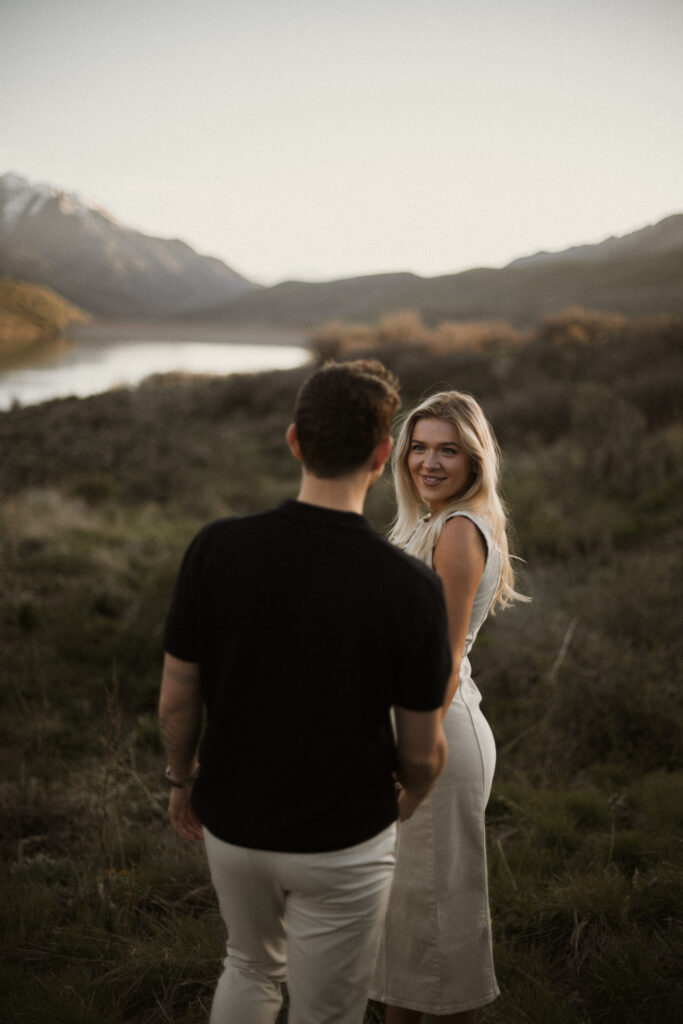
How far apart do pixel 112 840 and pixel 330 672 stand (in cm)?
279

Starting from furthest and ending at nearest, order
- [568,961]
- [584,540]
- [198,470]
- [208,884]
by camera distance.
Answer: [198,470] → [584,540] → [208,884] → [568,961]

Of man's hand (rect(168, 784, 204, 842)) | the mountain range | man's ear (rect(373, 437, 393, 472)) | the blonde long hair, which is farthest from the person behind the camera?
the mountain range

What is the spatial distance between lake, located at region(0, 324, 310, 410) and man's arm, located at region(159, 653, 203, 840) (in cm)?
2460

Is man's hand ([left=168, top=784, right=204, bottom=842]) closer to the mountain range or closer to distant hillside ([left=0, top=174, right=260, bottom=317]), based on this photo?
the mountain range

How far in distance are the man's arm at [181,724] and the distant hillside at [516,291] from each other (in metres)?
20.9

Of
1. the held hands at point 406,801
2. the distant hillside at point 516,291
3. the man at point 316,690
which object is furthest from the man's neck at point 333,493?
the distant hillside at point 516,291

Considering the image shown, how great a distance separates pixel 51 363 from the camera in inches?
1626

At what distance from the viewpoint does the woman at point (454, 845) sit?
1784 millimetres

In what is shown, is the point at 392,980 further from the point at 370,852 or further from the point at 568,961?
the point at 568,961

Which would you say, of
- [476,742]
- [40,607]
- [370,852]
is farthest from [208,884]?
[40,607]

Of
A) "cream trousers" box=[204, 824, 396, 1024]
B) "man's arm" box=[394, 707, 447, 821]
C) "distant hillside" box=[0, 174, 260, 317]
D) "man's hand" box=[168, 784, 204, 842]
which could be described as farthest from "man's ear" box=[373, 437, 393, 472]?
"distant hillside" box=[0, 174, 260, 317]

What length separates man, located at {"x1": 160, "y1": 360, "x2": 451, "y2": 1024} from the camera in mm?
1233

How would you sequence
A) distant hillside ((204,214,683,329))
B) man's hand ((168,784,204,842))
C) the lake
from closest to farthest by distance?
man's hand ((168,784,204,842)) → the lake → distant hillside ((204,214,683,329))

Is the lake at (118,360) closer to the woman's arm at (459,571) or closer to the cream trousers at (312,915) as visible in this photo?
the woman's arm at (459,571)
